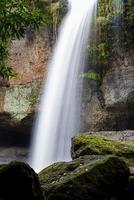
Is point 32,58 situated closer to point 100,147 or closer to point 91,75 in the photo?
point 91,75

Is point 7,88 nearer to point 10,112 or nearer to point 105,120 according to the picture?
point 10,112

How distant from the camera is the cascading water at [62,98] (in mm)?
15109

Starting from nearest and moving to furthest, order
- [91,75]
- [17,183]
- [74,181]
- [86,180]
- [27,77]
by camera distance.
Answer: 1. [17,183]
2. [74,181]
3. [86,180]
4. [91,75]
5. [27,77]

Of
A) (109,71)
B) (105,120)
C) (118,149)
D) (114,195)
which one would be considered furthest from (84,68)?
(114,195)

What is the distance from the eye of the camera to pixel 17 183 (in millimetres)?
5547

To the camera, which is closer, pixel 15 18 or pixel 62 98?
pixel 15 18

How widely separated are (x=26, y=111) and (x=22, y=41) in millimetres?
2978

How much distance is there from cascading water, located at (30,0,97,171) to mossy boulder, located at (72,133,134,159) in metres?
5.04

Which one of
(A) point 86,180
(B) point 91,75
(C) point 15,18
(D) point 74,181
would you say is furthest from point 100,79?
(C) point 15,18

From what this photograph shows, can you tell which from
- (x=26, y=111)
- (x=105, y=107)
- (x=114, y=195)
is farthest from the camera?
(x=26, y=111)

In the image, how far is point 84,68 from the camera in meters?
15.7

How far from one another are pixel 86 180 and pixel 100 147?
111 inches

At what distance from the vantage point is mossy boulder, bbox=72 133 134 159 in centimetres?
880

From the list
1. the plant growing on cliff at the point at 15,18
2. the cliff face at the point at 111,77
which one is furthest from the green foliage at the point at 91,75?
the plant growing on cliff at the point at 15,18
